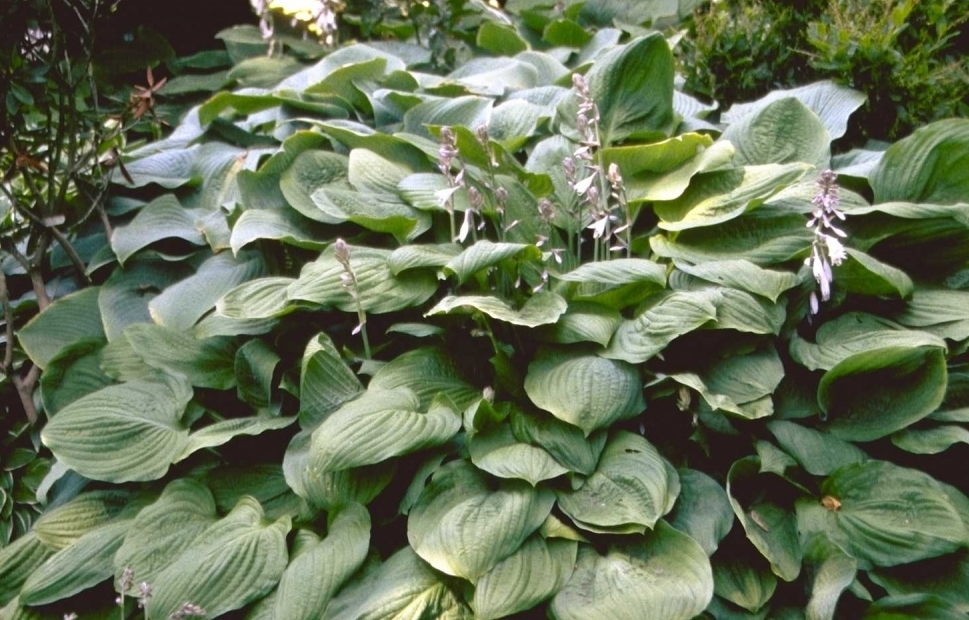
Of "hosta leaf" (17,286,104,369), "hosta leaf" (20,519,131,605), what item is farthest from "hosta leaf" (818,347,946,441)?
"hosta leaf" (17,286,104,369)

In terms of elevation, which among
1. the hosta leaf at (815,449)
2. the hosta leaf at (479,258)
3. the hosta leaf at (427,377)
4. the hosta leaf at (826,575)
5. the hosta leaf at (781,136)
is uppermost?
the hosta leaf at (479,258)

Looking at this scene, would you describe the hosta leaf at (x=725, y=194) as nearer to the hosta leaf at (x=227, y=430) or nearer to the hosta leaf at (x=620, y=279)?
the hosta leaf at (x=620, y=279)

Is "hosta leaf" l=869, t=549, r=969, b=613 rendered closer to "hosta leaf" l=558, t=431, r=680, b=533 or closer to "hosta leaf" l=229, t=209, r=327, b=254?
"hosta leaf" l=558, t=431, r=680, b=533

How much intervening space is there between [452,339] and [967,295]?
5.38ft

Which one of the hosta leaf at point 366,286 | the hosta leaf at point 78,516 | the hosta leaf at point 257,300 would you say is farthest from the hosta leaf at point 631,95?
the hosta leaf at point 78,516

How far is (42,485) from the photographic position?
118 inches

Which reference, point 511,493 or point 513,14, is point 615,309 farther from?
point 513,14

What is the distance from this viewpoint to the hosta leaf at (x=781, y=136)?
3.31 meters

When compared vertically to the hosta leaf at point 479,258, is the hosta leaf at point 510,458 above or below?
below

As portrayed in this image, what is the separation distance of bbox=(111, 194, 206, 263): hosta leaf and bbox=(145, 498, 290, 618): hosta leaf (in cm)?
141

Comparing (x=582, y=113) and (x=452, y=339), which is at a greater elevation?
(x=582, y=113)

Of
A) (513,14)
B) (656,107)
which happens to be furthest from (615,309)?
(513,14)

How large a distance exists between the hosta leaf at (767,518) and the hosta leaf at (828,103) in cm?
154

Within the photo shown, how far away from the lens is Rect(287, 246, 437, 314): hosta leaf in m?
2.81
